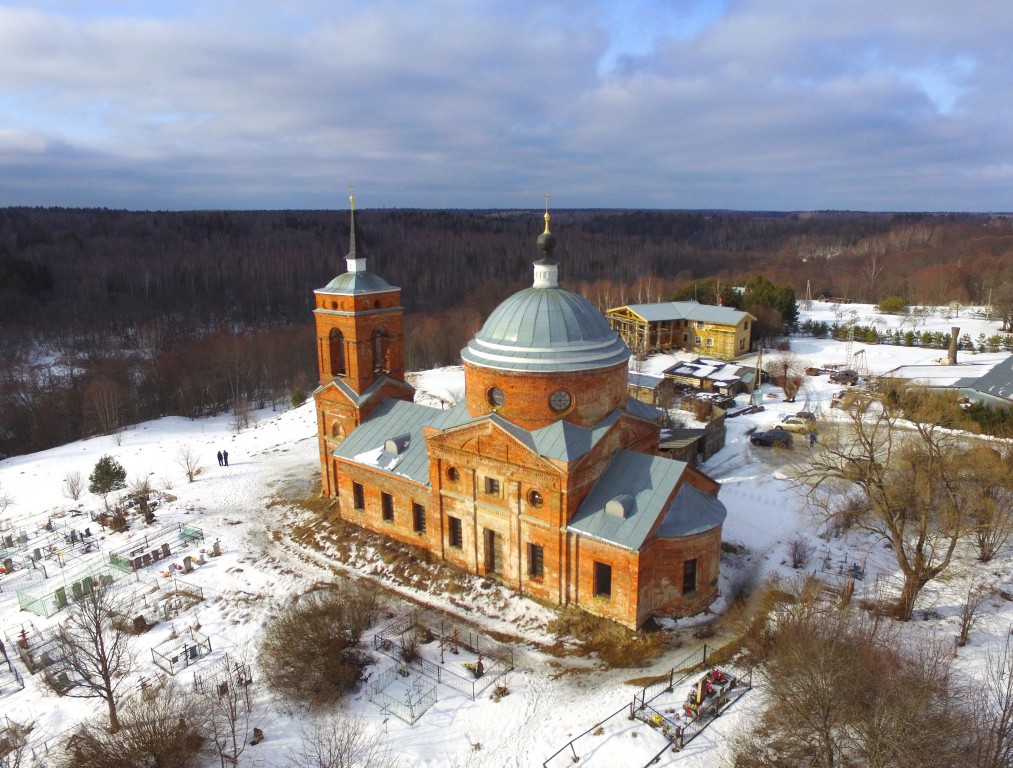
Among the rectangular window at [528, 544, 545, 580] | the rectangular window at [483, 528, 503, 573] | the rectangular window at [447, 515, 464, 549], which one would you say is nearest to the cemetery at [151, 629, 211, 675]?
the rectangular window at [447, 515, 464, 549]

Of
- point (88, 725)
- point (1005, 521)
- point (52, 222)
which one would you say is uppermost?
point (52, 222)

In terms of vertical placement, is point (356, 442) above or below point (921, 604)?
above

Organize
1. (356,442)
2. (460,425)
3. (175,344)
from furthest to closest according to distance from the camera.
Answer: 1. (175,344)
2. (356,442)
3. (460,425)

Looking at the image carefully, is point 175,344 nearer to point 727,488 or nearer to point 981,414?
point 727,488

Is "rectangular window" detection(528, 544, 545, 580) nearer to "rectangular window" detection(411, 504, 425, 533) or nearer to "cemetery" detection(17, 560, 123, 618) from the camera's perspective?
"rectangular window" detection(411, 504, 425, 533)

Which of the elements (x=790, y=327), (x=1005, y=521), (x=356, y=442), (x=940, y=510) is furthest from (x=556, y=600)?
(x=790, y=327)

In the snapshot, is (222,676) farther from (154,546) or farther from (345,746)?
(154,546)

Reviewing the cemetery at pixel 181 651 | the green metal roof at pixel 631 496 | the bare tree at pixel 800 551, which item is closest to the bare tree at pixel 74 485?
the cemetery at pixel 181 651
